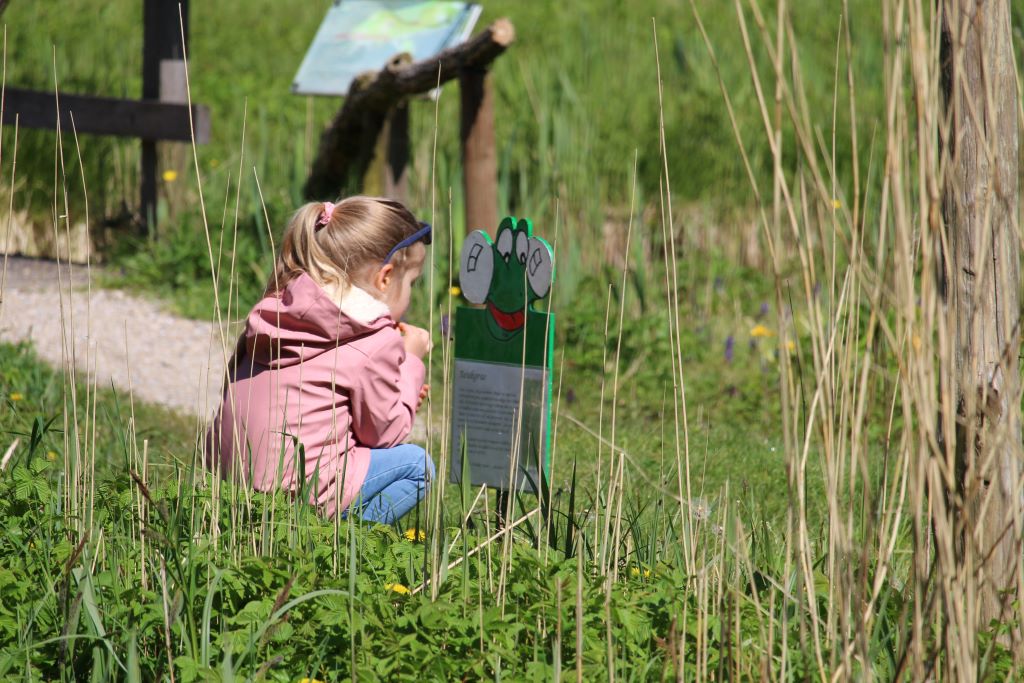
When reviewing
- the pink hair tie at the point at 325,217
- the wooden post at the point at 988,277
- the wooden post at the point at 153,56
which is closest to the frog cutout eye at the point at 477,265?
the pink hair tie at the point at 325,217

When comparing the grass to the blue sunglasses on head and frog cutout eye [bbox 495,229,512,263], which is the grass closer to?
the blue sunglasses on head

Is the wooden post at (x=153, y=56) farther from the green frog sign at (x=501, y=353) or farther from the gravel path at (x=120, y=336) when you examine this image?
the green frog sign at (x=501, y=353)

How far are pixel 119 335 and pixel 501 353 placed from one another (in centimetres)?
327

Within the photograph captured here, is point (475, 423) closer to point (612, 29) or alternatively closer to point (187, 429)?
point (187, 429)

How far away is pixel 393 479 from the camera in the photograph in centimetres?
277

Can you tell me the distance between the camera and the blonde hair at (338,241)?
2.79 metres

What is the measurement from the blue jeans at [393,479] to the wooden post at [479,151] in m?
2.63

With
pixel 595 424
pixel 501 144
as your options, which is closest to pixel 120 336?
pixel 595 424

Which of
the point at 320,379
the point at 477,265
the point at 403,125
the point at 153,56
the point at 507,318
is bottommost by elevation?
the point at 320,379

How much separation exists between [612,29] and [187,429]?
5685mm

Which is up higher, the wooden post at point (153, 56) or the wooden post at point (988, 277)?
the wooden post at point (153, 56)

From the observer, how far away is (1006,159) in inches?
79.5

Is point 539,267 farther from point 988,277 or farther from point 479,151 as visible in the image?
point 479,151

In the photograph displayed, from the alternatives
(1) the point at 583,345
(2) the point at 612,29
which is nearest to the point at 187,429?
(1) the point at 583,345
